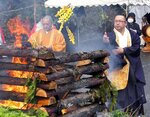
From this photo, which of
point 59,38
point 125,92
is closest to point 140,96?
point 125,92

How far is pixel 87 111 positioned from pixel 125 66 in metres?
1.60

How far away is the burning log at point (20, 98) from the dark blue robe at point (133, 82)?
2.19 m

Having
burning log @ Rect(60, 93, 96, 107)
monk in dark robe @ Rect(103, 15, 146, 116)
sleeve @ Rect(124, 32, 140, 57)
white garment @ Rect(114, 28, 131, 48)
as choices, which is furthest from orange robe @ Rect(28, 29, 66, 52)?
burning log @ Rect(60, 93, 96, 107)

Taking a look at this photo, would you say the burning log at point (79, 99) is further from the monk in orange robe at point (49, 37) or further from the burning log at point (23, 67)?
the monk in orange robe at point (49, 37)

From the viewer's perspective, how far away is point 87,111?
20.6ft

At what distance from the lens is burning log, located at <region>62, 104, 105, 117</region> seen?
6031 mm

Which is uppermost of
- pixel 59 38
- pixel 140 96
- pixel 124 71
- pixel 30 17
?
pixel 30 17

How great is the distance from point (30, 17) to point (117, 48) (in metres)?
8.91

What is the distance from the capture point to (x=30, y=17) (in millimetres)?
15727

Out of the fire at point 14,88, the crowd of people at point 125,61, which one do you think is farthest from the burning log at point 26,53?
the crowd of people at point 125,61

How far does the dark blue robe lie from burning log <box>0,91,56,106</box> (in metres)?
2.19

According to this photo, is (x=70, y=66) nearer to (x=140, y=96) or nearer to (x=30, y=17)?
(x=140, y=96)

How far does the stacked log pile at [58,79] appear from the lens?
5.57 meters

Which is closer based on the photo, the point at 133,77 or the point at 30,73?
the point at 30,73
